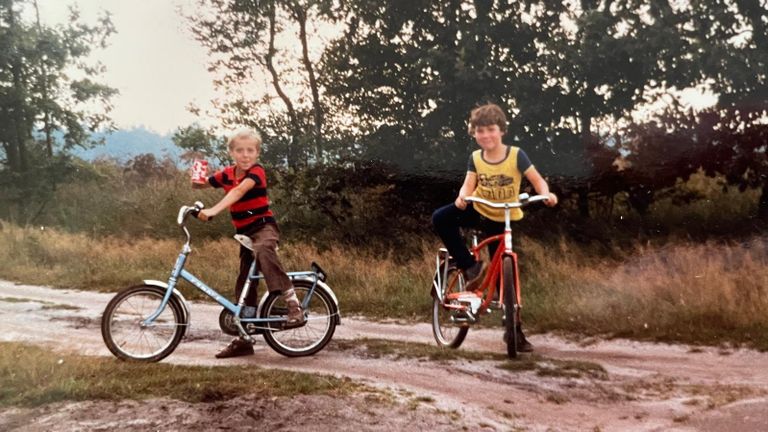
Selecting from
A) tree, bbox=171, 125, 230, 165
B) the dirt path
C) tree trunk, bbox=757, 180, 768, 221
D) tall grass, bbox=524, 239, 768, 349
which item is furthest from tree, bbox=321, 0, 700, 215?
the dirt path

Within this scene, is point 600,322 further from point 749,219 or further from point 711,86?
point 711,86

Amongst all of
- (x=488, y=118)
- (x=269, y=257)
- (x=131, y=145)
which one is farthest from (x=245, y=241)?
(x=131, y=145)

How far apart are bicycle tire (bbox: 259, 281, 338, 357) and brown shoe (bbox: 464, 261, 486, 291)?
1.13 m

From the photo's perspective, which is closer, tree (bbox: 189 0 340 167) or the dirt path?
the dirt path

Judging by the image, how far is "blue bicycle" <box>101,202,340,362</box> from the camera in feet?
17.0

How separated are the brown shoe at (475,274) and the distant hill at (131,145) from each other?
581 centimetres

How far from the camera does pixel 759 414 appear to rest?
4.25 meters

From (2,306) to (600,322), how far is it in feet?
22.7

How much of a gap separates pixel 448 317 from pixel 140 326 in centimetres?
272

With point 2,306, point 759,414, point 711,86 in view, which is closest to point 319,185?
point 2,306

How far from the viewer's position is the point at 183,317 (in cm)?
529

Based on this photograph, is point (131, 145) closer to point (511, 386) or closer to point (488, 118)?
point (488, 118)

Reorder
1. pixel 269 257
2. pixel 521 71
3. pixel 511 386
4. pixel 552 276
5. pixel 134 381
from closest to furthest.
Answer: pixel 134 381
pixel 511 386
pixel 269 257
pixel 552 276
pixel 521 71

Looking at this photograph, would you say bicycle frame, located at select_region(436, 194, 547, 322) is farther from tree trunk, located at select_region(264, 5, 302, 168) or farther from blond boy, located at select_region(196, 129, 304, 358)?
tree trunk, located at select_region(264, 5, 302, 168)
